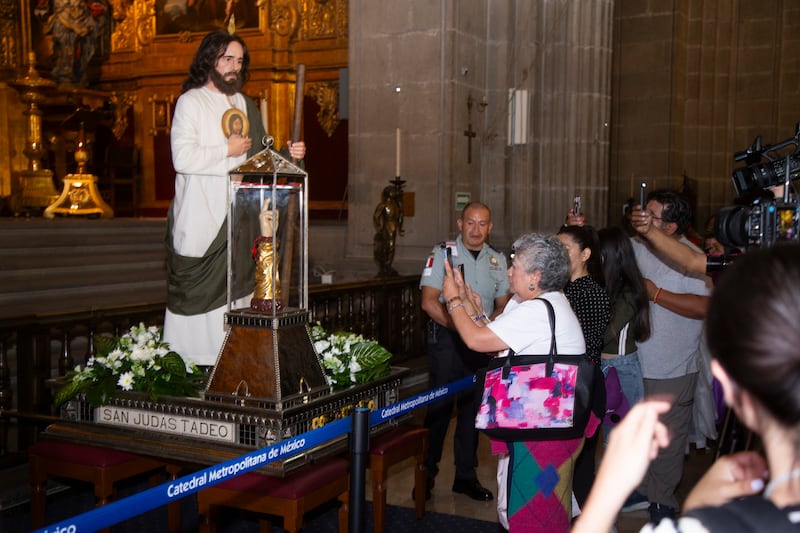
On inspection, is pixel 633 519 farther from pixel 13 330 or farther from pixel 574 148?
pixel 574 148

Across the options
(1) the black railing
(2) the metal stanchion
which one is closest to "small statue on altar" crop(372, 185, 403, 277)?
(1) the black railing

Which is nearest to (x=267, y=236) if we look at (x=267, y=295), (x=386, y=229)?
(x=267, y=295)

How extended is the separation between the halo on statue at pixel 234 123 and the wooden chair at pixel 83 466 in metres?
1.86

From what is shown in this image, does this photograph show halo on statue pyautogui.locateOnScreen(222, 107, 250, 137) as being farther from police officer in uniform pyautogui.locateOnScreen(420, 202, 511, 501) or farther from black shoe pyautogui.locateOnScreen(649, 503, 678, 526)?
black shoe pyautogui.locateOnScreen(649, 503, 678, 526)

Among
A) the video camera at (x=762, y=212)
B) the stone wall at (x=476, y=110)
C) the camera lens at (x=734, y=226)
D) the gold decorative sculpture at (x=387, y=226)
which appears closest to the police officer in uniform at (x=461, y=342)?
the video camera at (x=762, y=212)

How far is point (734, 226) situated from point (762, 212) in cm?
23

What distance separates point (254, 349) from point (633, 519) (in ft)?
9.14

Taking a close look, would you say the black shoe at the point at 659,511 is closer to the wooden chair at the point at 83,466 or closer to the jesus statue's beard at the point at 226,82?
the wooden chair at the point at 83,466

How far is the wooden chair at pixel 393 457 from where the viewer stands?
4.74 m

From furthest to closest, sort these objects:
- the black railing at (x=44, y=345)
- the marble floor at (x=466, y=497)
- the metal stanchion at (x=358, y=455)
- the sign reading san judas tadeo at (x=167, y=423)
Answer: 1. the black railing at (x=44, y=345)
2. the marble floor at (x=466, y=497)
3. the sign reading san judas tadeo at (x=167, y=423)
4. the metal stanchion at (x=358, y=455)

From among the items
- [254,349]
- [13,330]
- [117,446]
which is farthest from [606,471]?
[13,330]

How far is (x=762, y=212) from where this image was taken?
2.64 metres

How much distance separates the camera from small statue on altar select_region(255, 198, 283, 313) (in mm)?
4438

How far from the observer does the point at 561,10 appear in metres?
11.4
